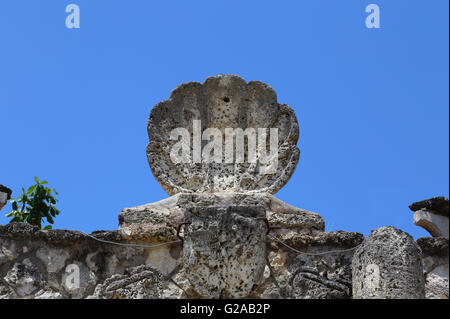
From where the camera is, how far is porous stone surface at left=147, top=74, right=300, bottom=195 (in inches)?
460

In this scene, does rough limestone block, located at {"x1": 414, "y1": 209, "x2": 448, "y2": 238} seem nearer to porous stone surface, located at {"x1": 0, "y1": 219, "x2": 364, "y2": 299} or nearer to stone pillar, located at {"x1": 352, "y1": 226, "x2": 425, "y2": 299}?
porous stone surface, located at {"x1": 0, "y1": 219, "x2": 364, "y2": 299}

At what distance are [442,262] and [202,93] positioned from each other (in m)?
3.75

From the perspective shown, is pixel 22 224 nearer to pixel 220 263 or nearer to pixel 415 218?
pixel 220 263

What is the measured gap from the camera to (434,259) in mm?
10898

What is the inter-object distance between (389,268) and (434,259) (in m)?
1.11

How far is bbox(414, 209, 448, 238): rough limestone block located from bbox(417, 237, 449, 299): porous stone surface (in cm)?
97

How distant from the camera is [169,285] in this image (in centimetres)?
1081

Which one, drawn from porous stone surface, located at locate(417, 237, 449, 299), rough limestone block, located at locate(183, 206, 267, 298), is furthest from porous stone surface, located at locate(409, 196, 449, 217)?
rough limestone block, located at locate(183, 206, 267, 298)

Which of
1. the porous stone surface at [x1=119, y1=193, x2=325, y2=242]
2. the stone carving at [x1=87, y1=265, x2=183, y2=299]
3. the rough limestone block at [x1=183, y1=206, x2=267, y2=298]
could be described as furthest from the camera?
the porous stone surface at [x1=119, y1=193, x2=325, y2=242]

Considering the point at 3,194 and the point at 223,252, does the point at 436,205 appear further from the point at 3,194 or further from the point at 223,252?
the point at 3,194

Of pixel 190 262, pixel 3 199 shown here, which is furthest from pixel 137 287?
pixel 3 199

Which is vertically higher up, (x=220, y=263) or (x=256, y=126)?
(x=256, y=126)

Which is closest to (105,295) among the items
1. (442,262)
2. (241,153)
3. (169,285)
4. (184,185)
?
(169,285)
